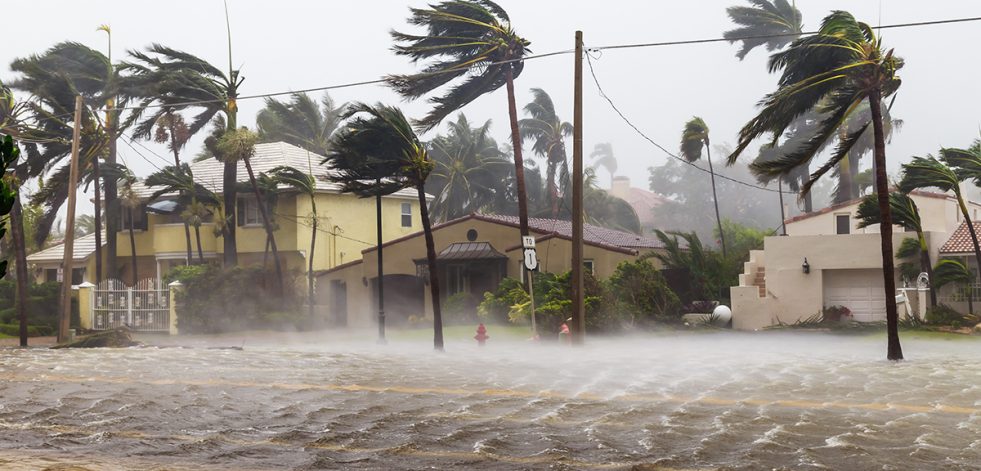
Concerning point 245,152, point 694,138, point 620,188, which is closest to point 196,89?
point 245,152

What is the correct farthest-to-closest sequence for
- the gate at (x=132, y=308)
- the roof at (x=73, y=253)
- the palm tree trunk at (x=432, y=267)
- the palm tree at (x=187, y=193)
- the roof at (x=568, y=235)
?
the roof at (x=73, y=253), the palm tree at (x=187, y=193), the gate at (x=132, y=308), the roof at (x=568, y=235), the palm tree trunk at (x=432, y=267)

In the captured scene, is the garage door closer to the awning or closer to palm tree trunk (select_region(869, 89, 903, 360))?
the awning

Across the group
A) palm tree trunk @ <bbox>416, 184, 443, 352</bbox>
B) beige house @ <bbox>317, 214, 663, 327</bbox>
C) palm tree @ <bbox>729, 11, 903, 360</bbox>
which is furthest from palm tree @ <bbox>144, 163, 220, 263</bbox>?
palm tree @ <bbox>729, 11, 903, 360</bbox>

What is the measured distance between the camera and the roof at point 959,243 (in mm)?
34500

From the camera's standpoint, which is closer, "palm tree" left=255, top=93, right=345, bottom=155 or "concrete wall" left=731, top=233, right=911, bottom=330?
"concrete wall" left=731, top=233, right=911, bottom=330

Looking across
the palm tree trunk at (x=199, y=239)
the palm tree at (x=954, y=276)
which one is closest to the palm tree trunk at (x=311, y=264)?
the palm tree trunk at (x=199, y=239)

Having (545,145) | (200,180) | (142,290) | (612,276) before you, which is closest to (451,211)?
(545,145)

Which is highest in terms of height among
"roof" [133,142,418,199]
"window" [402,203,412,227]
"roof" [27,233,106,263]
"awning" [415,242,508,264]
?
"roof" [133,142,418,199]

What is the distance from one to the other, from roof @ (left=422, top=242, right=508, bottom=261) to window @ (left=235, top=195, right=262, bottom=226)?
10.8 meters

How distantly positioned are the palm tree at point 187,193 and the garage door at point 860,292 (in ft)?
84.2

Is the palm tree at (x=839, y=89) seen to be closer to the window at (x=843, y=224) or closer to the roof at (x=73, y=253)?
the window at (x=843, y=224)

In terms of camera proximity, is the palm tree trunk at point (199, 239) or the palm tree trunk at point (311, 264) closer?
the palm tree trunk at point (311, 264)

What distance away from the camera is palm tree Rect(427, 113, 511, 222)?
2692 inches

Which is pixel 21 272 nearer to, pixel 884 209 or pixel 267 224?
pixel 267 224
